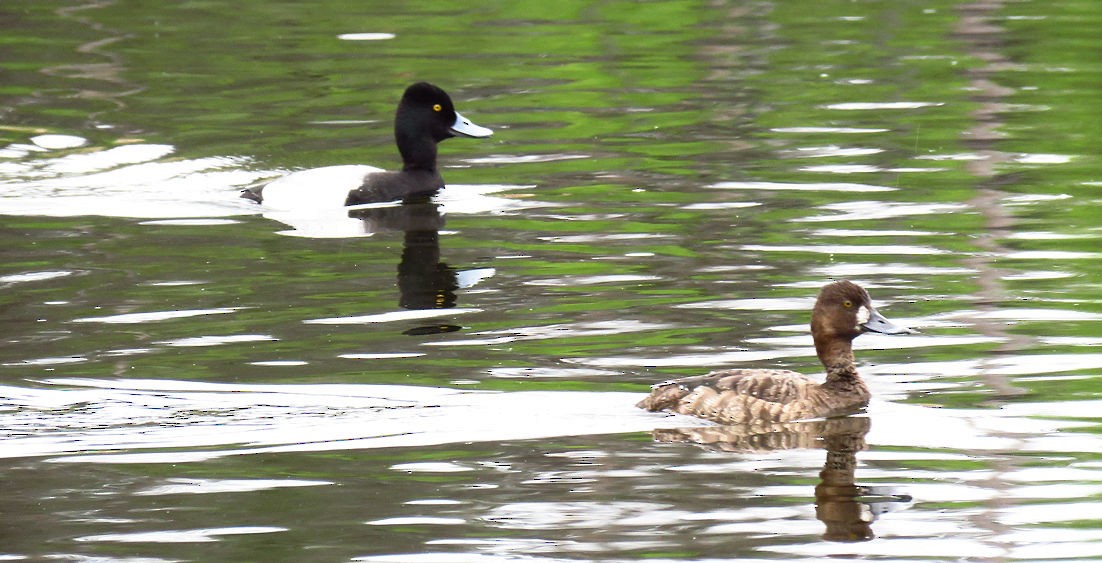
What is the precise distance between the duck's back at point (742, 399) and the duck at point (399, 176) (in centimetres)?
770

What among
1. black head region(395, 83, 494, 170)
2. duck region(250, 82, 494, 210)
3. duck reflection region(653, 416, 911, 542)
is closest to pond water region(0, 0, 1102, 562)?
duck reflection region(653, 416, 911, 542)

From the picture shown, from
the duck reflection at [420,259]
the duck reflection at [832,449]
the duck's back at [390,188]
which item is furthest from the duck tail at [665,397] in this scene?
the duck's back at [390,188]

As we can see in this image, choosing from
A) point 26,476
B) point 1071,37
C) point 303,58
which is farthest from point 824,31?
point 26,476

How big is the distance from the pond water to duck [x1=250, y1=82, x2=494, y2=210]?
327 millimetres

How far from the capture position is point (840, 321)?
993 centimetres

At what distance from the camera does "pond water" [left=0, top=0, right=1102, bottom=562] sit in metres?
8.16

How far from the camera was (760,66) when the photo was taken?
945 inches

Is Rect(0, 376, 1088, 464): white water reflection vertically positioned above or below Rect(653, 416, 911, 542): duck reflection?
above

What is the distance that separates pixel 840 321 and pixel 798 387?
0.53m

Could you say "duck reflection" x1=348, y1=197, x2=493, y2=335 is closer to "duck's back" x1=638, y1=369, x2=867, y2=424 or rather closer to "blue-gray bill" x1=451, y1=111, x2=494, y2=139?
"blue-gray bill" x1=451, y1=111, x2=494, y2=139

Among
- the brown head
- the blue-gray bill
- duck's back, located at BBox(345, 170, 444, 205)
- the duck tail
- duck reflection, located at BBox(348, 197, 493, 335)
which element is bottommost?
duck reflection, located at BBox(348, 197, 493, 335)

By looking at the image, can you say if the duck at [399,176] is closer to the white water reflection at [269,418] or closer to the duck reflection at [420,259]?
the duck reflection at [420,259]

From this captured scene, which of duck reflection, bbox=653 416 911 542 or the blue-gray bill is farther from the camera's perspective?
the blue-gray bill

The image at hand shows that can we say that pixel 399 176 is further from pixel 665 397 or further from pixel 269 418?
→ pixel 665 397
